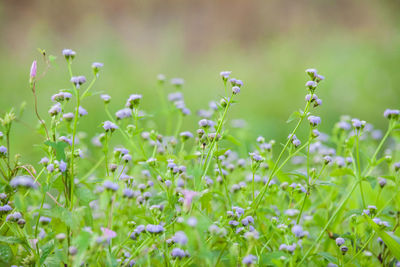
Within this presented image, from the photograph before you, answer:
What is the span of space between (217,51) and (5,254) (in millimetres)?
6448

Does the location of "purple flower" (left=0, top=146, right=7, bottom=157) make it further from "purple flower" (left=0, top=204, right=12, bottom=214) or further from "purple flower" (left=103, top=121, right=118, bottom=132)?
"purple flower" (left=103, top=121, right=118, bottom=132)

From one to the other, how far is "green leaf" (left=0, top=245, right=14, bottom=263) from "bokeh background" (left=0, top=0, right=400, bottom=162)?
2377 millimetres

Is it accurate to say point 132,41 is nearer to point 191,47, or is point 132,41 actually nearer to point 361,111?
point 191,47

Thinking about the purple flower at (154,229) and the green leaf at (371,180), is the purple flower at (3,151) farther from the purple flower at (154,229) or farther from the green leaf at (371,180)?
the green leaf at (371,180)

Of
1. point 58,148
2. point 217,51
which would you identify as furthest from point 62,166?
point 217,51

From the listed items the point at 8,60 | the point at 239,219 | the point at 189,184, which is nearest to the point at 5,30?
the point at 8,60

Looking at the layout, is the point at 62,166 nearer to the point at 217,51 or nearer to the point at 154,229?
the point at 154,229

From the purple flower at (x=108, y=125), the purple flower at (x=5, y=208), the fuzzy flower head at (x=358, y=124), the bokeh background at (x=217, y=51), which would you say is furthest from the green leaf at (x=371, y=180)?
the bokeh background at (x=217, y=51)

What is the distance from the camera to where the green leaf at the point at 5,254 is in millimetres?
1618

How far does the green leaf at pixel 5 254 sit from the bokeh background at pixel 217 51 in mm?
2377

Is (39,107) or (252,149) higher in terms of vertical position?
(252,149)

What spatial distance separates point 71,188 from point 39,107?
13.3 ft

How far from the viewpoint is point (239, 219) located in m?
1.70

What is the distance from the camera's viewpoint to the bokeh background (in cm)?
544
